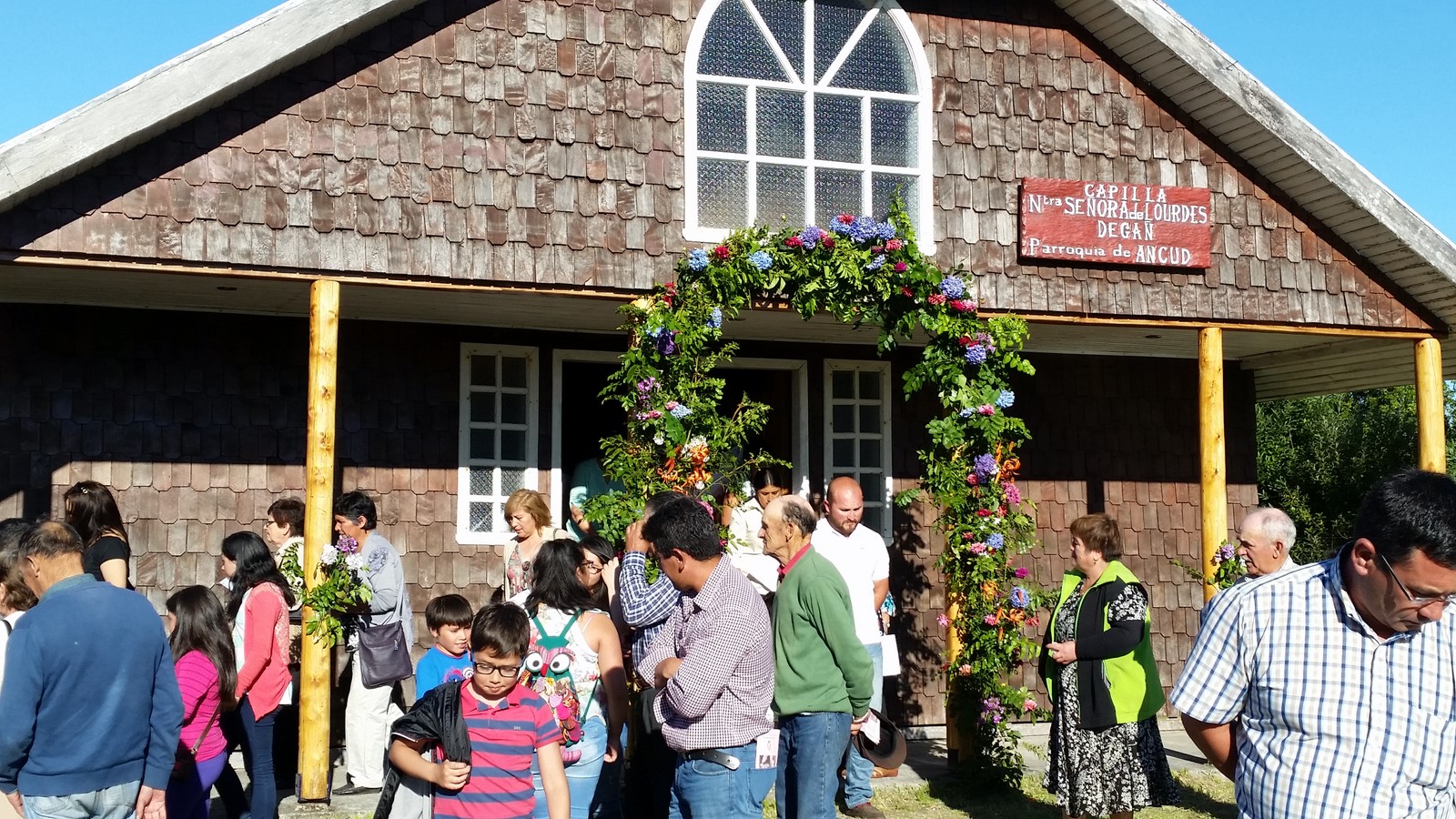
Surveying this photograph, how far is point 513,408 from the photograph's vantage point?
10.3 metres

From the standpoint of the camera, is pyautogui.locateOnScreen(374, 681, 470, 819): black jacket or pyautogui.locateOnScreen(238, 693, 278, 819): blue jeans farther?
pyautogui.locateOnScreen(238, 693, 278, 819): blue jeans

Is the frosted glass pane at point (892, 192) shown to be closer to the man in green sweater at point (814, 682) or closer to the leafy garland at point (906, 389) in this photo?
the leafy garland at point (906, 389)

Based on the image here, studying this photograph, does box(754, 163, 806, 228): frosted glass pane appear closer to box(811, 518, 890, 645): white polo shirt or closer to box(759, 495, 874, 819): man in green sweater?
box(811, 518, 890, 645): white polo shirt

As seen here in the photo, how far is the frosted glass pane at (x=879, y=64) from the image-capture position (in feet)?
30.8

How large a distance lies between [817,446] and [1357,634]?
780 cm

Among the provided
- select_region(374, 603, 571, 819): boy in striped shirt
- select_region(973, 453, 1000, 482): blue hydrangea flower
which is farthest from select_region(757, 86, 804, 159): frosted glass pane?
select_region(374, 603, 571, 819): boy in striped shirt

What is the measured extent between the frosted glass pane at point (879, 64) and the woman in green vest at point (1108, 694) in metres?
4.02

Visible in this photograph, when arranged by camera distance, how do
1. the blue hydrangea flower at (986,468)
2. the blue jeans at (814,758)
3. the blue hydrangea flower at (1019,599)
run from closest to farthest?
the blue jeans at (814,758) → the blue hydrangea flower at (1019,599) → the blue hydrangea flower at (986,468)

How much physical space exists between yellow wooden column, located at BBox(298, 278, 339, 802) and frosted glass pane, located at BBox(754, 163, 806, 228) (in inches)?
109

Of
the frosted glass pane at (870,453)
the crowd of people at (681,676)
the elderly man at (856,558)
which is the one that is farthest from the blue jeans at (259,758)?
the frosted glass pane at (870,453)

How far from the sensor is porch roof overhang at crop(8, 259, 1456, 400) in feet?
27.1

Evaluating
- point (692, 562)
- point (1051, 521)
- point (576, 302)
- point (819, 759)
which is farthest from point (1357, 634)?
point (1051, 521)

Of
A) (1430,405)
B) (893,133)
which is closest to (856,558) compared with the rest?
(893,133)

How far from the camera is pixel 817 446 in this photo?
10.9 meters
